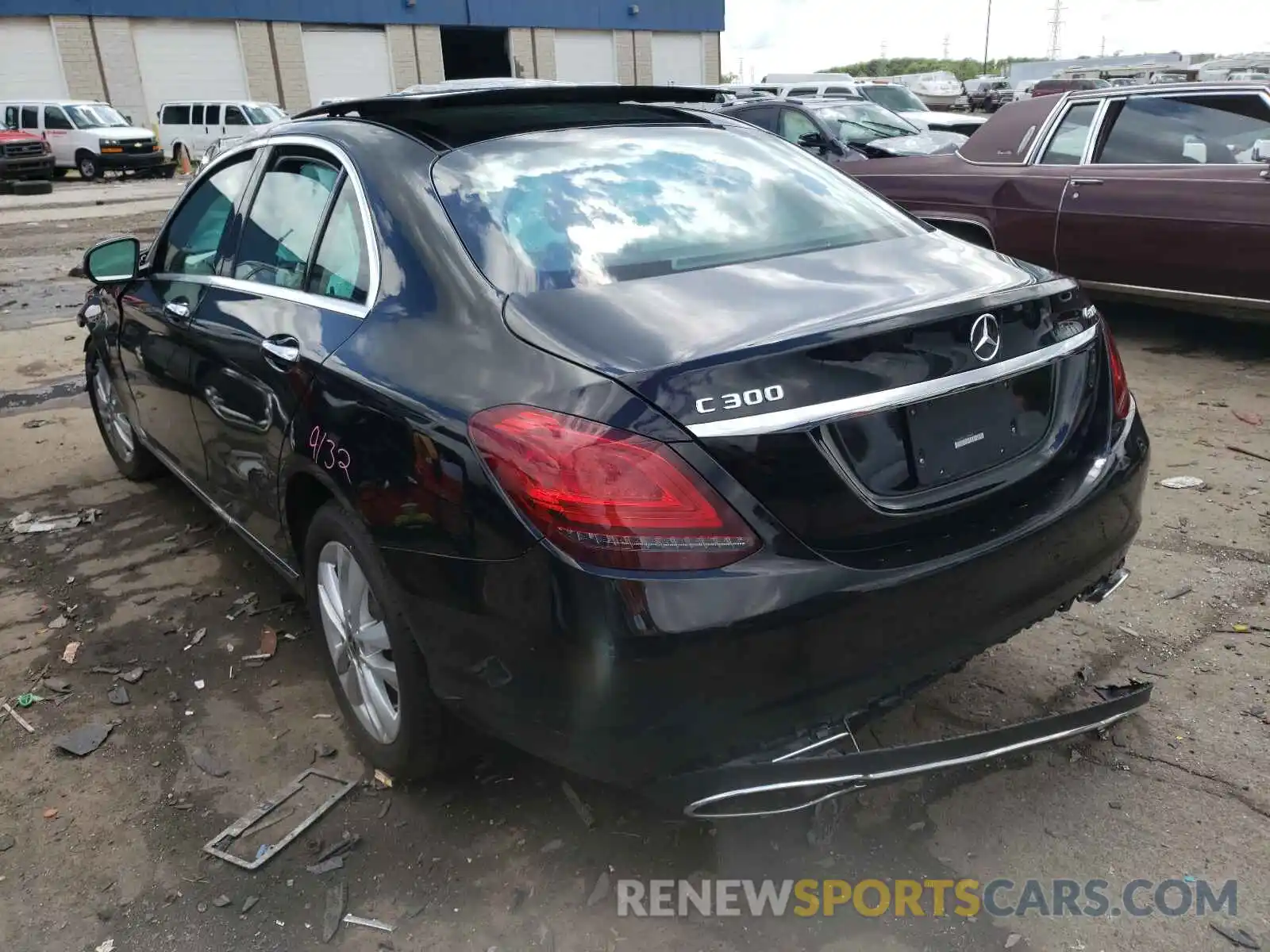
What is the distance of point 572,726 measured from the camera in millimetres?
2070

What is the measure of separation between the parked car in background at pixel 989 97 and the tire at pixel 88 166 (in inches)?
1212

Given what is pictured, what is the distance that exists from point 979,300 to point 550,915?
66.7 inches

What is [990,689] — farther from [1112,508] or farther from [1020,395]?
[1020,395]

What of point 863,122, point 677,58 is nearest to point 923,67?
point 677,58

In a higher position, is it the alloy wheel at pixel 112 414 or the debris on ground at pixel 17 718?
the alloy wheel at pixel 112 414

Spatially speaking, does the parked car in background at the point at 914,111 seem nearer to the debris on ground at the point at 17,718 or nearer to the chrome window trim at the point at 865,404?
the chrome window trim at the point at 865,404

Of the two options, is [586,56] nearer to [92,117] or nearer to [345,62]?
[345,62]

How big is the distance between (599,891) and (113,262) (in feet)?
10.4

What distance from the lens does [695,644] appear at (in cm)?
194

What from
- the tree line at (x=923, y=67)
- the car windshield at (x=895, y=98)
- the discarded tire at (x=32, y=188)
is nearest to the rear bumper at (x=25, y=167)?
the discarded tire at (x=32, y=188)

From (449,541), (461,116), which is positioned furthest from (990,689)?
(461,116)

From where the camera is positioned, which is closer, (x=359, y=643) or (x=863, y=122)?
(x=359, y=643)

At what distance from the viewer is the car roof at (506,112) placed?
2844 millimetres

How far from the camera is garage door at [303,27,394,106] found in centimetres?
3725
